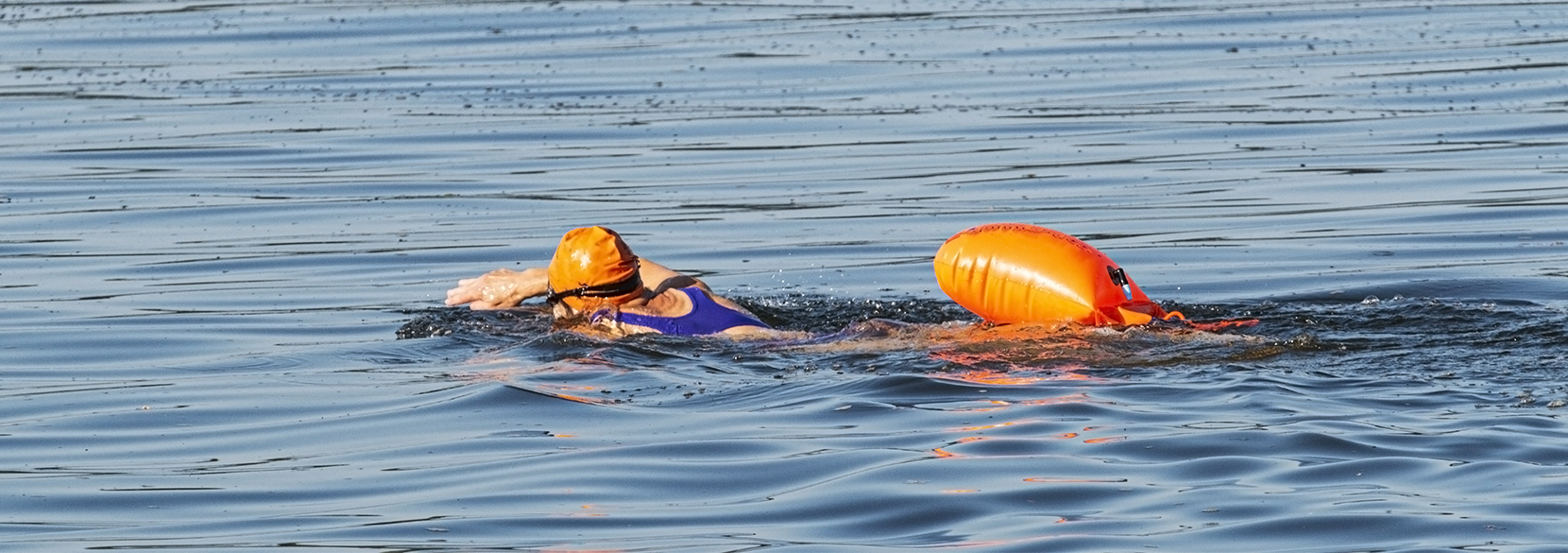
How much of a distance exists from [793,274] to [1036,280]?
2905 millimetres

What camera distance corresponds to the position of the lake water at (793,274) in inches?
263

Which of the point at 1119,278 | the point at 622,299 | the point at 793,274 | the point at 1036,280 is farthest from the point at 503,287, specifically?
the point at 1119,278

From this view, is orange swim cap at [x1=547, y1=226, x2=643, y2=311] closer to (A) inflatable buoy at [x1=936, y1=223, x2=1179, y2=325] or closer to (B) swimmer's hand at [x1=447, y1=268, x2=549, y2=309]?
(B) swimmer's hand at [x1=447, y1=268, x2=549, y2=309]

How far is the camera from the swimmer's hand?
9695 millimetres

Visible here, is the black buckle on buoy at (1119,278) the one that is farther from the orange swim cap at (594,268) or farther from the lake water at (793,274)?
the orange swim cap at (594,268)

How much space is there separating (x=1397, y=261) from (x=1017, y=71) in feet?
24.7

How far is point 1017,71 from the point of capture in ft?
61.2

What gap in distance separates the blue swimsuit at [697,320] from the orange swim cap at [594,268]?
12 centimetres

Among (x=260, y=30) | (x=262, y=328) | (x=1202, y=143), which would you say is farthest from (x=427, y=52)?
(x=262, y=328)

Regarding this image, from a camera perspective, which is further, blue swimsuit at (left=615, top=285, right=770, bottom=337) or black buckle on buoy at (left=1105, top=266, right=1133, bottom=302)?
blue swimsuit at (left=615, top=285, right=770, bottom=337)

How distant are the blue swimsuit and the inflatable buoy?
0.92 metres

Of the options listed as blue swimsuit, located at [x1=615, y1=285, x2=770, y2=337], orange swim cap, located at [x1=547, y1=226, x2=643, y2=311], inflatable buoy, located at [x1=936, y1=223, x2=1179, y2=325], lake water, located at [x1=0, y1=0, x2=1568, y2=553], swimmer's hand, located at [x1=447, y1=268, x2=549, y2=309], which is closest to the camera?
lake water, located at [x1=0, y1=0, x2=1568, y2=553]

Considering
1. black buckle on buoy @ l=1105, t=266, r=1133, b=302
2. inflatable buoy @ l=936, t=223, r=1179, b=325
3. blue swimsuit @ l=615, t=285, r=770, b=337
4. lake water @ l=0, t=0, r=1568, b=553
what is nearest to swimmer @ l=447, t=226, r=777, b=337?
blue swimsuit @ l=615, t=285, r=770, b=337

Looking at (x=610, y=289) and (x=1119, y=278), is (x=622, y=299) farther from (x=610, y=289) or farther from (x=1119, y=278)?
(x=1119, y=278)
